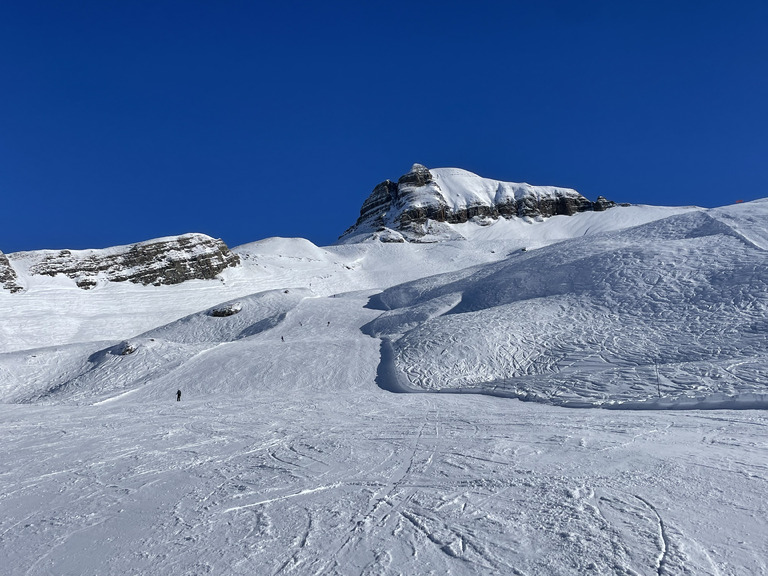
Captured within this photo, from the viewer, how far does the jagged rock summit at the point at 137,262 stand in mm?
63625

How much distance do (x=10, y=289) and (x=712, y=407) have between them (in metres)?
65.8

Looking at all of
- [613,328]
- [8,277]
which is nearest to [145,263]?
[8,277]

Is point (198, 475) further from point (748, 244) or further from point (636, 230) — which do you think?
point (636, 230)

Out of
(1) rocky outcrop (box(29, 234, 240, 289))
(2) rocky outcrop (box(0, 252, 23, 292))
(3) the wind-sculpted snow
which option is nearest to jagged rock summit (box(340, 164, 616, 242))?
(1) rocky outcrop (box(29, 234, 240, 289))

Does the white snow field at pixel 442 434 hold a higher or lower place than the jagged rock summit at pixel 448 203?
lower

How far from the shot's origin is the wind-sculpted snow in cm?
1745

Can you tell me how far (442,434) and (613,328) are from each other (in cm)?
1739

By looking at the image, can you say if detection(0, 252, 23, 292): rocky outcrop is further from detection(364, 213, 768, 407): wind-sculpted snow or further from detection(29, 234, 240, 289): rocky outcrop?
detection(364, 213, 768, 407): wind-sculpted snow

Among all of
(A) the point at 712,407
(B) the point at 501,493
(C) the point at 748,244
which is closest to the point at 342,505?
(B) the point at 501,493

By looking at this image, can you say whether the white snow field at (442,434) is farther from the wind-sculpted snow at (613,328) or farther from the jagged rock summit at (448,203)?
the jagged rock summit at (448,203)

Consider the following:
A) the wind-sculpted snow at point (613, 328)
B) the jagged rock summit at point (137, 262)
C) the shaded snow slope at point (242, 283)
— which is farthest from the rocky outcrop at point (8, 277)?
the wind-sculpted snow at point (613, 328)

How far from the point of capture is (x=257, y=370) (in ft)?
88.6

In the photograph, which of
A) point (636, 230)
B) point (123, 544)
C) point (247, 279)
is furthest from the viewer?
point (247, 279)

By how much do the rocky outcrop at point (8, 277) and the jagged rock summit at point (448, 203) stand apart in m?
69.6
